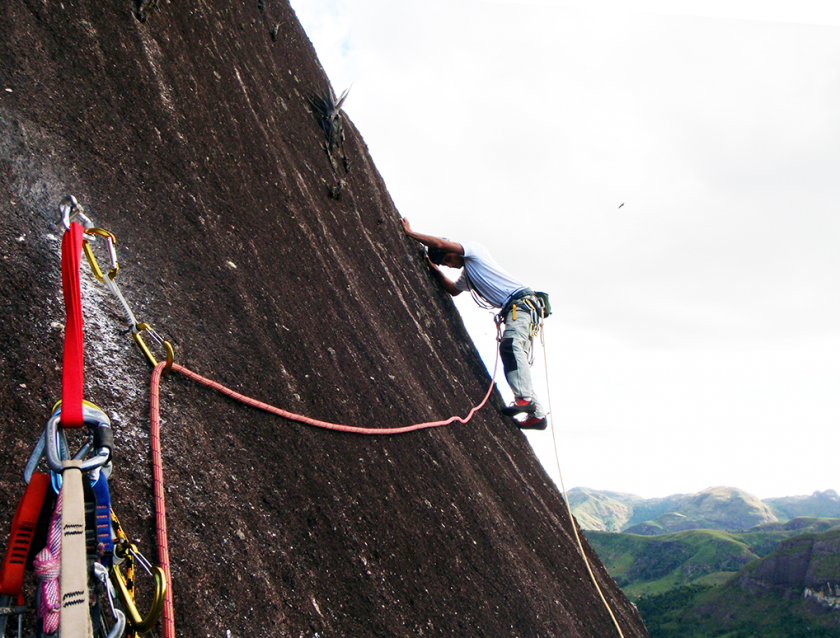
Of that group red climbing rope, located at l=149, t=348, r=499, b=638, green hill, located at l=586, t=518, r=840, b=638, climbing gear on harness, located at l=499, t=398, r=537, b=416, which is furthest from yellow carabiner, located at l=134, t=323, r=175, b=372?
green hill, located at l=586, t=518, r=840, b=638

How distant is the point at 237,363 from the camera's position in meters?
3.21

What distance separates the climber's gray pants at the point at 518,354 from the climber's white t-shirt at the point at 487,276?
44 cm

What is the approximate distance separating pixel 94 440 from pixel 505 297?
6.99 metres

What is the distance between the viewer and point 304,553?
2715 millimetres

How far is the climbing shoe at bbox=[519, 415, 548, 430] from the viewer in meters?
7.52

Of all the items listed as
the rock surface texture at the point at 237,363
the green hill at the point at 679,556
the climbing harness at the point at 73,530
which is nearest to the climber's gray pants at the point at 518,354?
the rock surface texture at the point at 237,363

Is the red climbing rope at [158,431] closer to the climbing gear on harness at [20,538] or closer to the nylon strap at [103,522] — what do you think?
the nylon strap at [103,522]

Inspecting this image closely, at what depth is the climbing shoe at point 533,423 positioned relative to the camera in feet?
24.7

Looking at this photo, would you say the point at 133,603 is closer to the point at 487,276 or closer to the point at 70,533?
the point at 70,533

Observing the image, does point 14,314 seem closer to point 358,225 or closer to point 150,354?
point 150,354

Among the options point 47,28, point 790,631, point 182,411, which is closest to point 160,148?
point 47,28

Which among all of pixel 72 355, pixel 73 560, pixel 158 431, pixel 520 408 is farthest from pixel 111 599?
pixel 520 408

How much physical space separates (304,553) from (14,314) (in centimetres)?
178

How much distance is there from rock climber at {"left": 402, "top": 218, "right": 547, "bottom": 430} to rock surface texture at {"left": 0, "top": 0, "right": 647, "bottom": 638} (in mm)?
1563
